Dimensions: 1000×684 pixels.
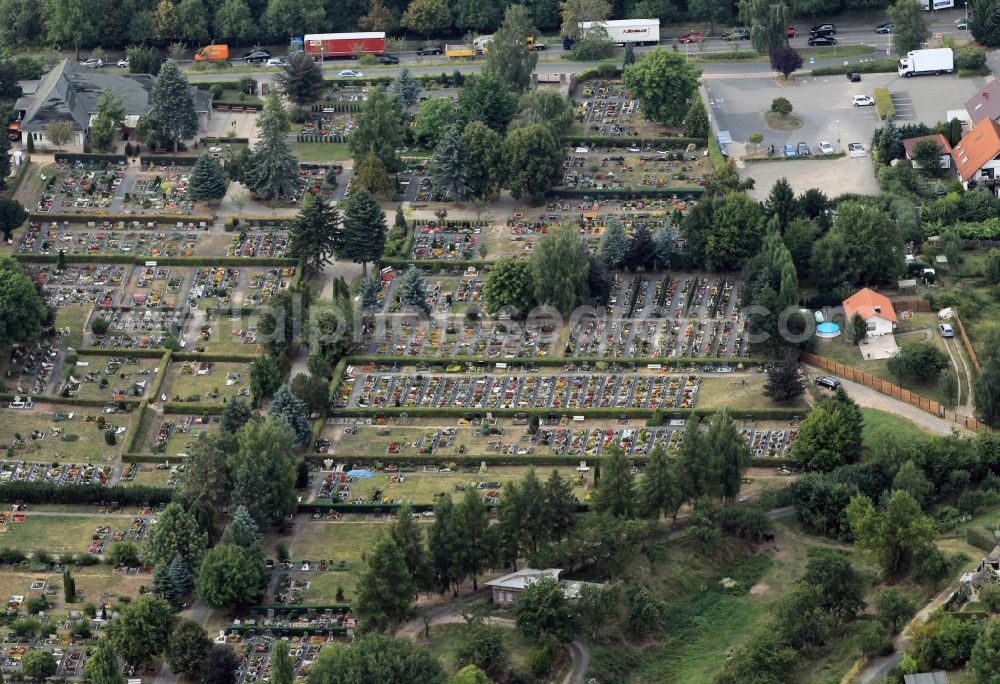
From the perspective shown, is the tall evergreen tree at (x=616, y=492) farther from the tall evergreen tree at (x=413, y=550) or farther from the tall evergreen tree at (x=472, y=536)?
the tall evergreen tree at (x=413, y=550)

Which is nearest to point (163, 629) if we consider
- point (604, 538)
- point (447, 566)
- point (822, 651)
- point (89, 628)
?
point (89, 628)

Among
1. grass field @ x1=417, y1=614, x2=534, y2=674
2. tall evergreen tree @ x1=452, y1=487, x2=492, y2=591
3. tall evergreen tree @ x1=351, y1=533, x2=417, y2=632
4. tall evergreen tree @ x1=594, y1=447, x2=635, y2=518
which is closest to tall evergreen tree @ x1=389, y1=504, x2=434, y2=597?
tall evergreen tree @ x1=351, y1=533, x2=417, y2=632

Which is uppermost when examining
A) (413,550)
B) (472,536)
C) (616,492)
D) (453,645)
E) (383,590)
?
(616,492)

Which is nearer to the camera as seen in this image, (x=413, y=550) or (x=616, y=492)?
(x=413, y=550)

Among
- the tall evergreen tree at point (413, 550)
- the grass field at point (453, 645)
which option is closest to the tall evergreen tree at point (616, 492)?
the grass field at point (453, 645)

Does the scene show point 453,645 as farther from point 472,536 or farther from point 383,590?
point 472,536

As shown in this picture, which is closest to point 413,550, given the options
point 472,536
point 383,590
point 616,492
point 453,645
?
point 472,536

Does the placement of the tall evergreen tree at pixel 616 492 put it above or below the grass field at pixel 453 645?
above

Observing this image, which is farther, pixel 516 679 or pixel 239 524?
pixel 239 524

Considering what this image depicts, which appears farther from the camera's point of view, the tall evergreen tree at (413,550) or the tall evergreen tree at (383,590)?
the tall evergreen tree at (413,550)

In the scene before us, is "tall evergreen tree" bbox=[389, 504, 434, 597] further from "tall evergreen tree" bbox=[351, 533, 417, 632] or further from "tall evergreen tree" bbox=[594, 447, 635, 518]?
"tall evergreen tree" bbox=[594, 447, 635, 518]

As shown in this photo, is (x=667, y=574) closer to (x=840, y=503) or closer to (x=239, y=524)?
(x=840, y=503)
